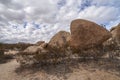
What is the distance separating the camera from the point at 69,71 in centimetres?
869

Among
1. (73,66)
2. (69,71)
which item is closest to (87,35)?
(73,66)

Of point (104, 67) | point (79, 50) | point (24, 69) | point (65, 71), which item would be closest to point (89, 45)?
point (79, 50)

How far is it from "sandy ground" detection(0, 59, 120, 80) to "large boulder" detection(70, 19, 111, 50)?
5.74 feet

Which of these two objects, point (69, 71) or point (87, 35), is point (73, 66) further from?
point (87, 35)

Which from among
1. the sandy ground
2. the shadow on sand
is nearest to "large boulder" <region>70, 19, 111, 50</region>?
the shadow on sand

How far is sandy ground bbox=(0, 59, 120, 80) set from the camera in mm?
8094

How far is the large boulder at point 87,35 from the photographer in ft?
37.2

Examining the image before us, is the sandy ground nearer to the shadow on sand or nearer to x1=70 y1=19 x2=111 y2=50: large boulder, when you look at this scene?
the shadow on sand

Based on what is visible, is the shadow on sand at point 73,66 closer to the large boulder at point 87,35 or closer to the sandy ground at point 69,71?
the sandy ground at point 69,71

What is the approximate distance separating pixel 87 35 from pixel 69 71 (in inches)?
138

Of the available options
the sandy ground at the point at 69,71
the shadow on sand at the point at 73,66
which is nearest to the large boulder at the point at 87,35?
the shadow on sand at the point at 73,66

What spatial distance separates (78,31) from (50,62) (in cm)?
296

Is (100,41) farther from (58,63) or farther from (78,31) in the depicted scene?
(58,63)

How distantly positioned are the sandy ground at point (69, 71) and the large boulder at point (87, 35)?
1.75 meters
